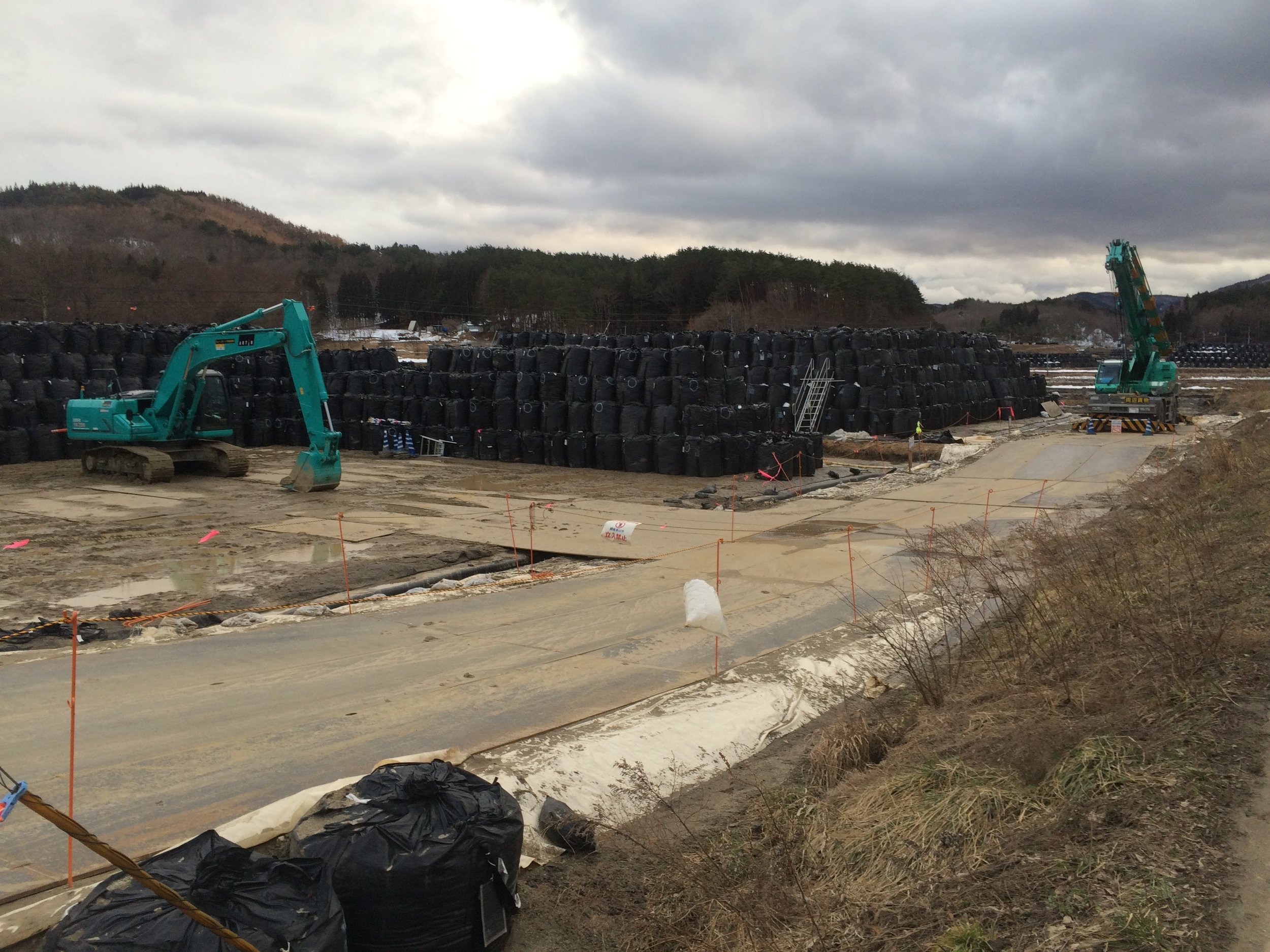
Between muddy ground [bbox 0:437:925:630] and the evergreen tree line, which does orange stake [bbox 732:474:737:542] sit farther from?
the evergreen tree line

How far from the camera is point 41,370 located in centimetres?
2969

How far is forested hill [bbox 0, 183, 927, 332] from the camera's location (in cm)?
6894

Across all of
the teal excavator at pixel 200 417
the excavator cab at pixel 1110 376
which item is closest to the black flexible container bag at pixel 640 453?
the teal excavator at pixel 200 417

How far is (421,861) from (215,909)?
2.85 feet

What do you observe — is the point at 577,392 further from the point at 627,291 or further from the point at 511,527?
the point at 627,291

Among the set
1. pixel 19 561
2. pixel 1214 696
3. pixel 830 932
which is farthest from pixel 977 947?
pixel 19 561

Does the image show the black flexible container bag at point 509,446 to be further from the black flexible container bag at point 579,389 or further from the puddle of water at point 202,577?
the puddle of water at point 202,577

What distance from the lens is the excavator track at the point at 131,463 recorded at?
23641 millimetres

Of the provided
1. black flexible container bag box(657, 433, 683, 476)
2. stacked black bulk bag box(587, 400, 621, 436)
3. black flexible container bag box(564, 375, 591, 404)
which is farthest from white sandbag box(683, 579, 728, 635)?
black flexible container bag box(564, 375, 591, 404)

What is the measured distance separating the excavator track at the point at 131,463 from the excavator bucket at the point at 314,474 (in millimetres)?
3639

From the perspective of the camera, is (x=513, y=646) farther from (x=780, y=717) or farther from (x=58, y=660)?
(x=58, y=660)

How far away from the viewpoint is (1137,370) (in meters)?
36.4

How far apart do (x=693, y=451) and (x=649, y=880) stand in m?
20.7

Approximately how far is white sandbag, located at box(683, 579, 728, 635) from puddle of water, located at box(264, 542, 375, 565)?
8.83 metres
